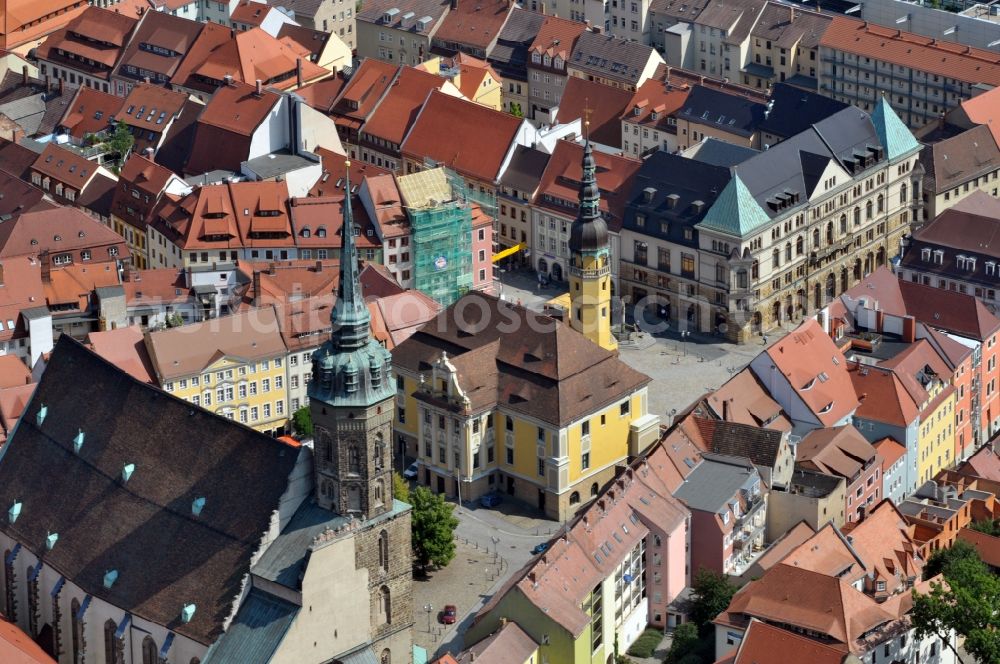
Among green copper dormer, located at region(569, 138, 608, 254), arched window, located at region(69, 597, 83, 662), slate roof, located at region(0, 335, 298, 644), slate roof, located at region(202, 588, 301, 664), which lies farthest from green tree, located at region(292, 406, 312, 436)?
slate roof, located at region(202, 588, 301, 664)

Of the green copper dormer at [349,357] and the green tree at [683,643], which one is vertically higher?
the green copper dormer at [349,357]

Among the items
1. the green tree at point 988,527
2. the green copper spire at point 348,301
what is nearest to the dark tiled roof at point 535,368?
the green tree at point 988,527

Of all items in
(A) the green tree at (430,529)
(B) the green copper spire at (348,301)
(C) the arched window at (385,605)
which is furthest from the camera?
(A) the green tree at (430,529)

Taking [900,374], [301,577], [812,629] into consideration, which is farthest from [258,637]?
[900,374]

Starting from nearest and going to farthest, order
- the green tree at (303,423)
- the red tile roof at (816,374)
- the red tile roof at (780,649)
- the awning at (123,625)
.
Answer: the awning at (123,625) < the red tile roof at (780,649) < the red tile roof at (816,374) < the green tree at (303,423)

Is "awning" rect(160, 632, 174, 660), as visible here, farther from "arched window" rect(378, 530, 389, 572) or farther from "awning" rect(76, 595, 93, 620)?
"arched window" rect(378, 530, 389, 572)

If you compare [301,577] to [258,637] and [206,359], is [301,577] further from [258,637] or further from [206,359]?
[206,359]

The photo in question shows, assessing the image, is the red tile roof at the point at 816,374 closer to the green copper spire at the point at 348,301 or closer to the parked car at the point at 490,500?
the parked car at the point at 490,500
